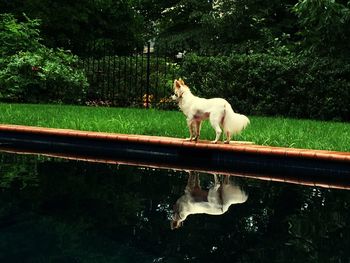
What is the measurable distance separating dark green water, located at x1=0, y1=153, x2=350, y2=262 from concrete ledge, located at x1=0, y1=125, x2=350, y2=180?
0.58m

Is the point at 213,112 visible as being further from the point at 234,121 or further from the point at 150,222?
the point at 150,222

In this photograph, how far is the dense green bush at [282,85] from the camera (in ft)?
38.6

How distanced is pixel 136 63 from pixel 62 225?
1092 cm

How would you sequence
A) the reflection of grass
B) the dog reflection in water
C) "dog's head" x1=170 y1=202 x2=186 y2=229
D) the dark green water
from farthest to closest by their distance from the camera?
the reflection of grass → the dog reflection in water → "dog's head" x1=170 y1=202 x2=186 y2=229 → the dark green water

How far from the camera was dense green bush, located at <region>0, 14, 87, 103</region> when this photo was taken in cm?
1409

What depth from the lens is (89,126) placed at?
9062 millimetres

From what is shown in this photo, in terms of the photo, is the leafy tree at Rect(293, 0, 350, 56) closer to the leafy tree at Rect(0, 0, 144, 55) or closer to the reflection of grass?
the reflection of grass

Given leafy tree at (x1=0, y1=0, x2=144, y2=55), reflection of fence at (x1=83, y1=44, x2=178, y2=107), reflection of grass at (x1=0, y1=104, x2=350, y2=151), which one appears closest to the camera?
reflection of grass at (x1=0, y1=104, x2=350, y2=151)

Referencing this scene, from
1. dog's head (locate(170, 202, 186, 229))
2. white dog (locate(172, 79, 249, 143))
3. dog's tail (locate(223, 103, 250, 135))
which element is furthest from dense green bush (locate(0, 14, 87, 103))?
dog's head (locate(170, 202, 186, 229))

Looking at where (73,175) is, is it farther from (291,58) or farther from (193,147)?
(291,58)

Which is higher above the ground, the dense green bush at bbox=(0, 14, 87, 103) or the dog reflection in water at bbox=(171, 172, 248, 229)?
the dense green bush at bbox=(0, 14, 87, 103)

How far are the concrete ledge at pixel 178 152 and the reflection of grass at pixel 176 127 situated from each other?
23.2 inches

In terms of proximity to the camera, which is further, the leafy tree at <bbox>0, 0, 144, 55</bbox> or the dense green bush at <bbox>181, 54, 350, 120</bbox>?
the leafy tree at <bbox>0, 0, 144, 55</bbox>

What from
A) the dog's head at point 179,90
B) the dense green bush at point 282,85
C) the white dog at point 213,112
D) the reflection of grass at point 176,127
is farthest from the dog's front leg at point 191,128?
the dense green bush at point 282,85
